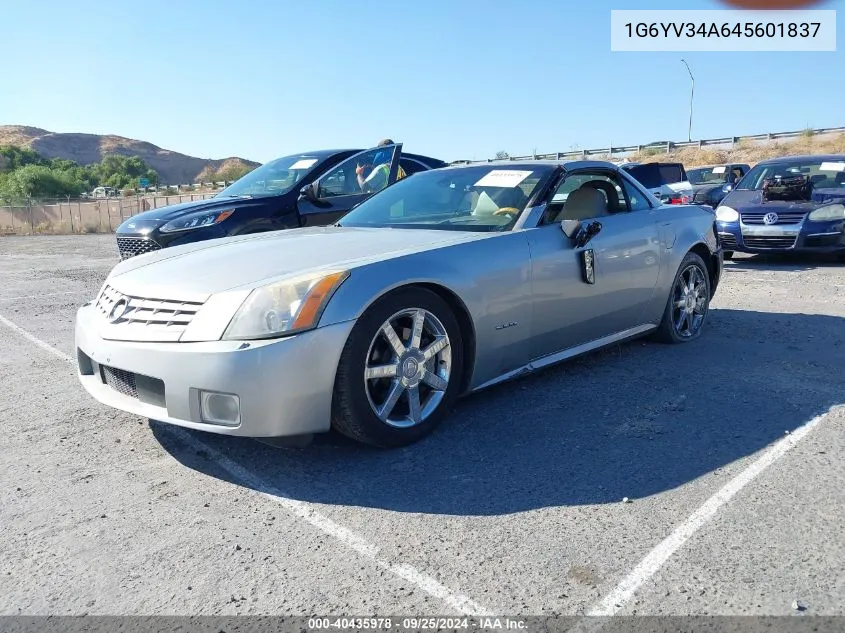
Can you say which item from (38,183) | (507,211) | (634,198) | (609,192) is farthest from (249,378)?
(38,183)

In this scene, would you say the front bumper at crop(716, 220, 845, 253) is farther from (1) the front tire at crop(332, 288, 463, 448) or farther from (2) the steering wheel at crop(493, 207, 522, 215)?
(1) the front tire at crop(332, 288, 463, 448)

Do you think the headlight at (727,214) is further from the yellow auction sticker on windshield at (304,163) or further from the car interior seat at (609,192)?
the car interior seat at (609,192)

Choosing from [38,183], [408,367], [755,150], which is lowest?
[408,367]

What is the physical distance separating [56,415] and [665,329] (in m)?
4.05

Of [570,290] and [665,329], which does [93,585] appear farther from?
[665,329]

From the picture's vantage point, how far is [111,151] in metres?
143

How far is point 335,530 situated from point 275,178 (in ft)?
20.0

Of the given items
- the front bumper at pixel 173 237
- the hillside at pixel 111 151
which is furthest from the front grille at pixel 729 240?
the hillside at pixel 111 151

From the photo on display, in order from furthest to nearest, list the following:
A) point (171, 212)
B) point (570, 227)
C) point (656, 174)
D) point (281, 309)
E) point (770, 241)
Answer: point (656, 174), point (770, 241), point (171, 212), point (570, 227), point (281, 309)

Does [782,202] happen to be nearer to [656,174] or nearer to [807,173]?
[807,173]

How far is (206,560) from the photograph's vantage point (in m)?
2.43

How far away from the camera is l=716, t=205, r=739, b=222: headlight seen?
33.1 ft

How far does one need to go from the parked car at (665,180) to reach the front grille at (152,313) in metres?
9.00

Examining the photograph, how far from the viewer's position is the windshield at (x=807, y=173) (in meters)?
10.2
